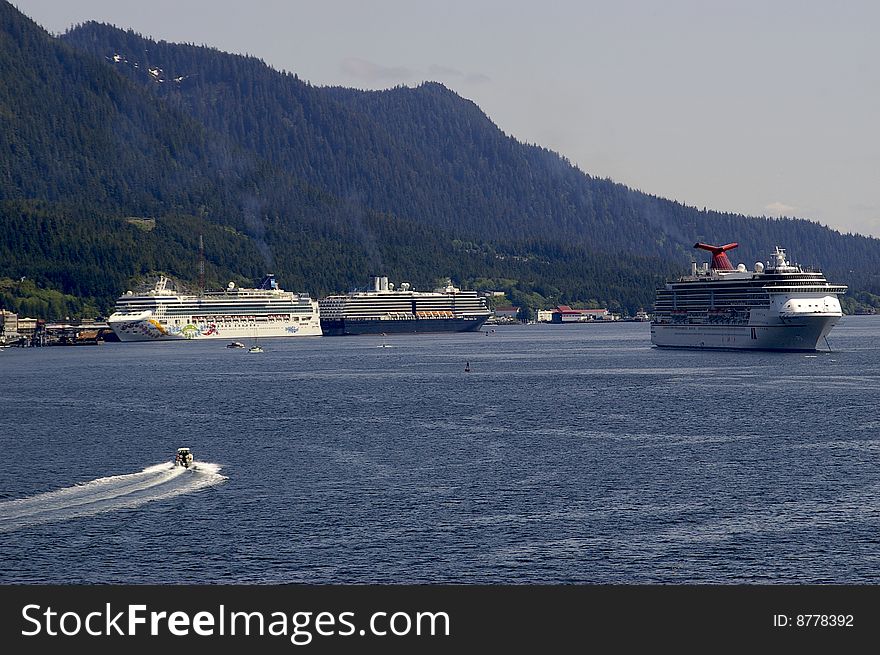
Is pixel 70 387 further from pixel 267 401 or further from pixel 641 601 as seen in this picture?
pixel 641 601

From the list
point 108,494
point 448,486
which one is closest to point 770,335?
point 448,486

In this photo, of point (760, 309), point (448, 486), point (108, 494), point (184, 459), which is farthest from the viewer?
point (760, 309)

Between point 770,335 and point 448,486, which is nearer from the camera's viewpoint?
point 448,486

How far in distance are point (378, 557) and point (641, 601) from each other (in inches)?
471

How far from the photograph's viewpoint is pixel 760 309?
171 metres

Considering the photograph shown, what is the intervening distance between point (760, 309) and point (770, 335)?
154 inches

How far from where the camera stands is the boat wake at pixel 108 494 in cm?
5688

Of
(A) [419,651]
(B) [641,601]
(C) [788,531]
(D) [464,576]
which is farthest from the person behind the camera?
(C) [788,531]

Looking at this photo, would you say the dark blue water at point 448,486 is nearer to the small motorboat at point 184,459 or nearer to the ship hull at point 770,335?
the small motorboat at point 184,459

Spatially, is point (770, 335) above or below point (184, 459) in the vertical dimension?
above

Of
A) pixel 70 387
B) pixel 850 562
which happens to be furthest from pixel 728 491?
pixel 70 387

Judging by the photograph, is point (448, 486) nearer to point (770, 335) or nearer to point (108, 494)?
point (108, 494)

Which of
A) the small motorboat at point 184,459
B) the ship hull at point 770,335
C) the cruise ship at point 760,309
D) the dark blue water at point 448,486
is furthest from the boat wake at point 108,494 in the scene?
the ship hull at point 770,335

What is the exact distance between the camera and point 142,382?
139375 millimetres
